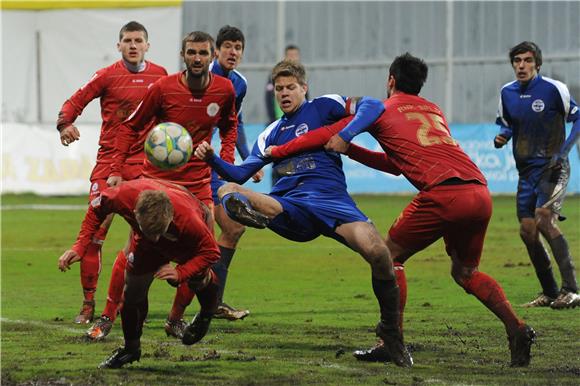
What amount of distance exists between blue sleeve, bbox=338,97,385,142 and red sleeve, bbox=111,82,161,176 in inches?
68.9

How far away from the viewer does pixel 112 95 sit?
10805 millimetres

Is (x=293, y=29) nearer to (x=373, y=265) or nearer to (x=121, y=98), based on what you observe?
(x=121, y=98)

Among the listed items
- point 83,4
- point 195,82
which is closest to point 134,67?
point 195,82

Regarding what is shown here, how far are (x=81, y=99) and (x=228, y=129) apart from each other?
1.69 meters

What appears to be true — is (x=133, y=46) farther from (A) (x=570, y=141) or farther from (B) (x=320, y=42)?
(B) (x=320, y=42)

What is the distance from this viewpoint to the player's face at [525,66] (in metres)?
11.5

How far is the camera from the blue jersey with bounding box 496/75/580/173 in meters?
11.7

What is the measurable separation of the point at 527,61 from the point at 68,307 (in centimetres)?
496

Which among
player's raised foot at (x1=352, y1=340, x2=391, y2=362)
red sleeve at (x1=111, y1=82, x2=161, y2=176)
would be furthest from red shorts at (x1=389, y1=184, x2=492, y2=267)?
red sleeve at (x1=111, y1=82, x2=161, y2=176)

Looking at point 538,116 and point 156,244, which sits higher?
point 538,116

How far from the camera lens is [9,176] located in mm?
29656

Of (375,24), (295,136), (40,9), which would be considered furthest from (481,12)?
(295,136)

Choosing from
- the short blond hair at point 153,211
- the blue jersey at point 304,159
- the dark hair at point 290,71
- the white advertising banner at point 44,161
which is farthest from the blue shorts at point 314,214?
the white advertising banner at point 44,161

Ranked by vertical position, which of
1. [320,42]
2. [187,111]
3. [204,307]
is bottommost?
[204,307]
